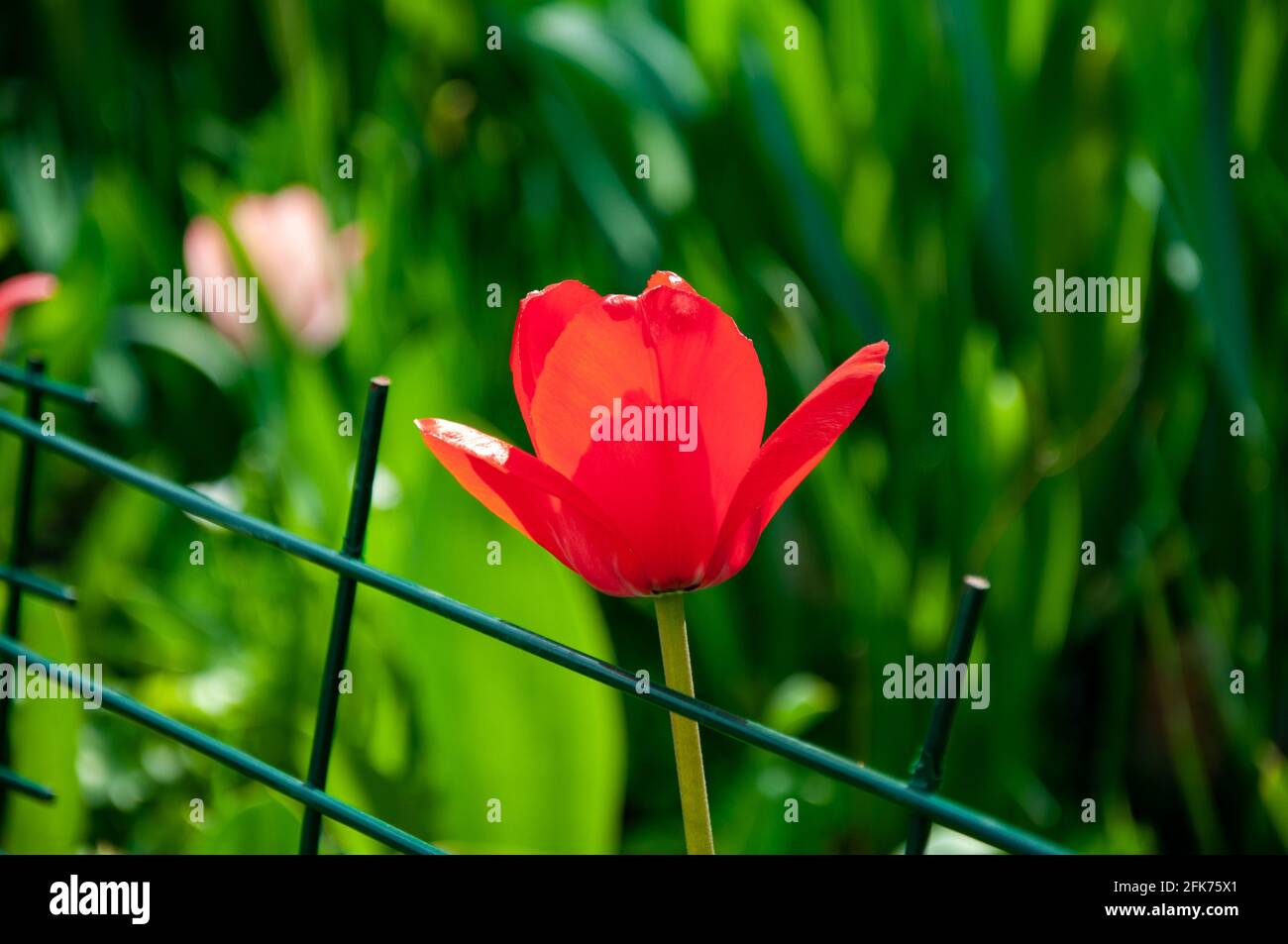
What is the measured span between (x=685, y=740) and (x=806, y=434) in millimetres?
77

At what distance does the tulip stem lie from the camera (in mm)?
299

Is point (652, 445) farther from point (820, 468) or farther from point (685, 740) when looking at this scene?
point (820, 468)

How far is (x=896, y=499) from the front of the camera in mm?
1011

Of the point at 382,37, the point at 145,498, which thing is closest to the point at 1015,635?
the point at 145,498

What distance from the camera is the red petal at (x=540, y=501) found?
29 centimetres

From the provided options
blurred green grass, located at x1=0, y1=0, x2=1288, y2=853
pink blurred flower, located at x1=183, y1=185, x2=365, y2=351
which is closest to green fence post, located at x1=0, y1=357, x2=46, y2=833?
blurred green grass, located at x1=0, y1=0, x2=1288, y2=853

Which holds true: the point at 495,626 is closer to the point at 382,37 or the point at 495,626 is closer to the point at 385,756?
the point at 385,756

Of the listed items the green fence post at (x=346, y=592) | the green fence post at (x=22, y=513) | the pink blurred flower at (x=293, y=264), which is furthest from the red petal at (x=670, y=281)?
the pink blurred flower at (x=293, y=264)

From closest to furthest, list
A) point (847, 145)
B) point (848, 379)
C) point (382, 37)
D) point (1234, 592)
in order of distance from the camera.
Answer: point (848, 379)
point (1234, 592)
point (847, 145)
point (382, 37)

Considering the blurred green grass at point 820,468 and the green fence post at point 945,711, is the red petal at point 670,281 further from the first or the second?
the blurred green grass at point 820,468

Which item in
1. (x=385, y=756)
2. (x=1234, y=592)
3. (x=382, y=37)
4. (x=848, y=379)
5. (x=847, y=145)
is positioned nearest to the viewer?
(x=848, y=379)

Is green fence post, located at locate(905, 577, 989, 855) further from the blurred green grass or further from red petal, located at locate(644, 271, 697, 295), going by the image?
the blurred green grass

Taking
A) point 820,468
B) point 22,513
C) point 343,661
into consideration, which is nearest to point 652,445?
point 343,661
